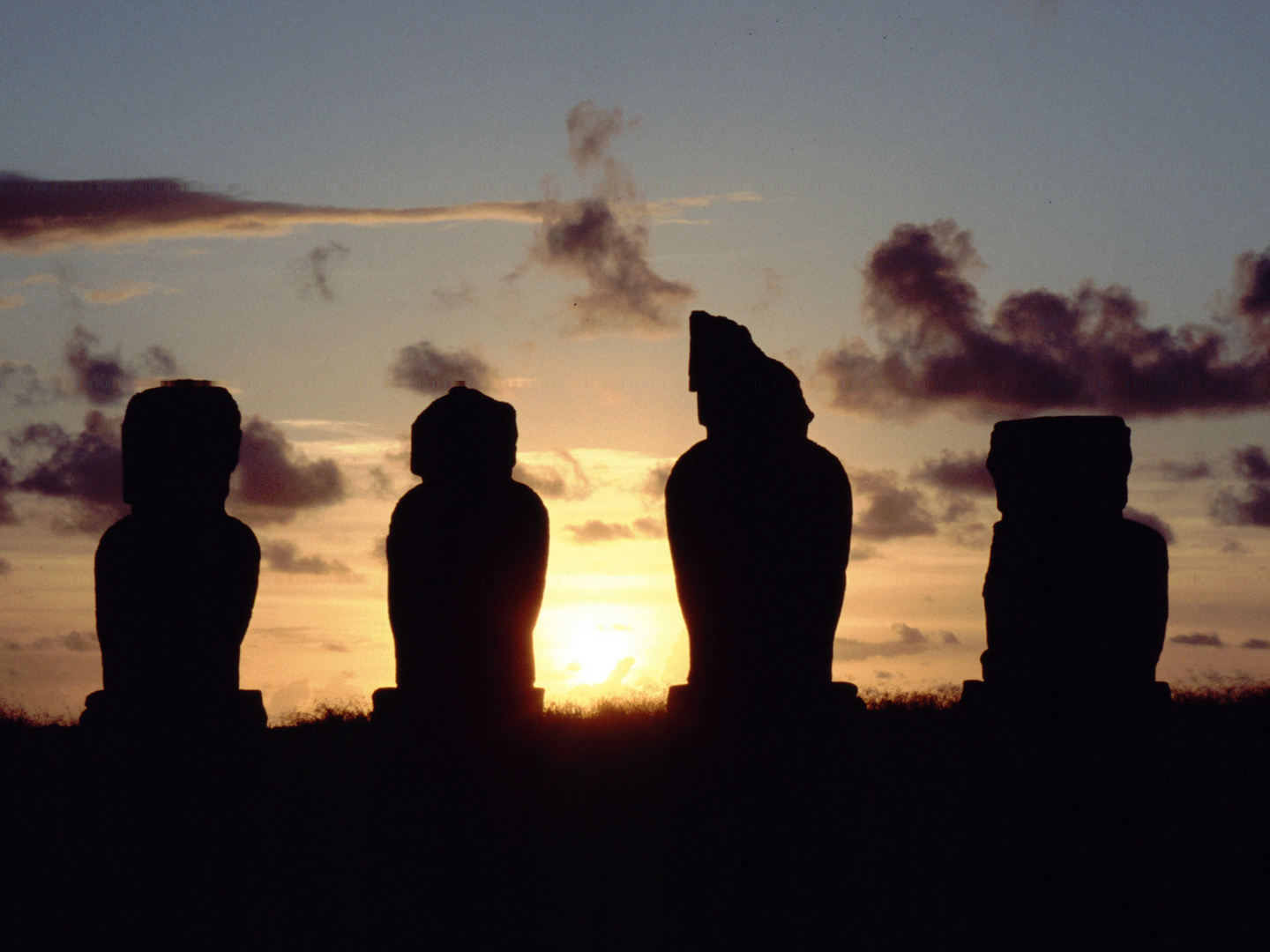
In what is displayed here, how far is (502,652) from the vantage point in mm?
7898

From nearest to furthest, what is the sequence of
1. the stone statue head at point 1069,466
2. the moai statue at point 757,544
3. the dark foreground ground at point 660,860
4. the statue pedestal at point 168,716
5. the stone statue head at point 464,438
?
1. the dark foreground ground at point 660,860
2. the moai statue at point 757,544
3. the statue pedestal at point 168,716
4. the stone statue head at point 464,438
5. the stone statue head at point 1069,466

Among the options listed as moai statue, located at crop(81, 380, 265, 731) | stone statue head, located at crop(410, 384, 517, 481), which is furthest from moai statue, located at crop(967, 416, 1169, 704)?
moai statue, located at crop(81, 380, 265, 731)

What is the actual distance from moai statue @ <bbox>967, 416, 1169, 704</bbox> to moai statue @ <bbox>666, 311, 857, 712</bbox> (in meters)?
1.42

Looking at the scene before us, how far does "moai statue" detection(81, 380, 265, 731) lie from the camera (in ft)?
25.8

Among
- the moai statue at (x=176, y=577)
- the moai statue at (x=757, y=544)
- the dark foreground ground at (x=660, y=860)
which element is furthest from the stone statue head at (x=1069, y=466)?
the moai statue at (x=176, y=577)

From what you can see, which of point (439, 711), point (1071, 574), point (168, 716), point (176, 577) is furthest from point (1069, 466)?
point (168, 716)

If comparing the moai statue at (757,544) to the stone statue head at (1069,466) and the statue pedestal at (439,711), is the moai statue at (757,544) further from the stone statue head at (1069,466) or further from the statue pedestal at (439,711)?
the stone statue head at (1069,466)

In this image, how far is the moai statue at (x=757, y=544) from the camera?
7488 millimetres

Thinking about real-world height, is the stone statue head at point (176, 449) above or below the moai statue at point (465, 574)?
above

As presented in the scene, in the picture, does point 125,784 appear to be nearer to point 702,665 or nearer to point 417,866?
point 417,866

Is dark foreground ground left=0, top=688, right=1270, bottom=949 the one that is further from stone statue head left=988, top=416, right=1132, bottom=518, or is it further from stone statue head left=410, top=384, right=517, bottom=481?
stone statue head left=410, top=384, right=517, bottom=481

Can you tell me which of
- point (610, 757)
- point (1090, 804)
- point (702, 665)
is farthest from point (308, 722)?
point (1090, 804)

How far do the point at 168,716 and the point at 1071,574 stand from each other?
5470mm

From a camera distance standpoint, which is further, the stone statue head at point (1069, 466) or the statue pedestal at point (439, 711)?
the stone statue head at point (1069, 466)
